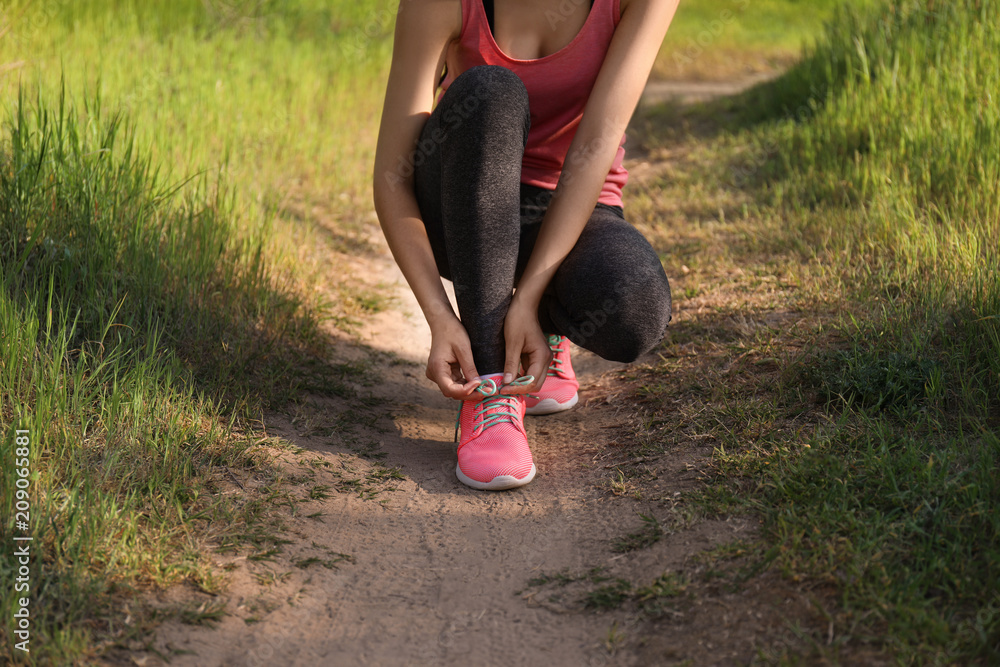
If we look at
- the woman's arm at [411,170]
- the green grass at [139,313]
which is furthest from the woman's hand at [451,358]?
the green grass at [139,313]

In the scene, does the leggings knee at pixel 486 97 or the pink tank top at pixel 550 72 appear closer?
the leggings knee at pixel 486 97

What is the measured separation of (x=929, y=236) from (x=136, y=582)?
2.31m

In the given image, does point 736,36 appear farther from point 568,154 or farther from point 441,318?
point 441,318

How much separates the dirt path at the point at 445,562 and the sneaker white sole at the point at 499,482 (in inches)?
0.8

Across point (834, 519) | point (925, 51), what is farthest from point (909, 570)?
point (925, 51)

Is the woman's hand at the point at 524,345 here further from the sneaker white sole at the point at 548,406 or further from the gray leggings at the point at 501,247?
the sneaker white sole at the point at 548,406

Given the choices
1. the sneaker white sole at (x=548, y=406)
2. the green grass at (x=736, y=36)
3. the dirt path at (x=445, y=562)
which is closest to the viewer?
the dirt path at (x=445, y=562)

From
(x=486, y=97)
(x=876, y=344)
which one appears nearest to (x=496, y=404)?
(x=486, y=97)

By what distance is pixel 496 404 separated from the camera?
1876mm

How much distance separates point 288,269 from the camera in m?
2.71

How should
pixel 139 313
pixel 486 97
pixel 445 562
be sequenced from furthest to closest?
pixel 139 313 → pixel 486 97 → pixel 445 562

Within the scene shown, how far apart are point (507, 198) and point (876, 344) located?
1001mm

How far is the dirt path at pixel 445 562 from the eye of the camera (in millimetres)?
1315

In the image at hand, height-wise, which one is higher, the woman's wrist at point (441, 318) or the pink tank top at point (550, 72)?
the pink tank top at point (550, 72)
